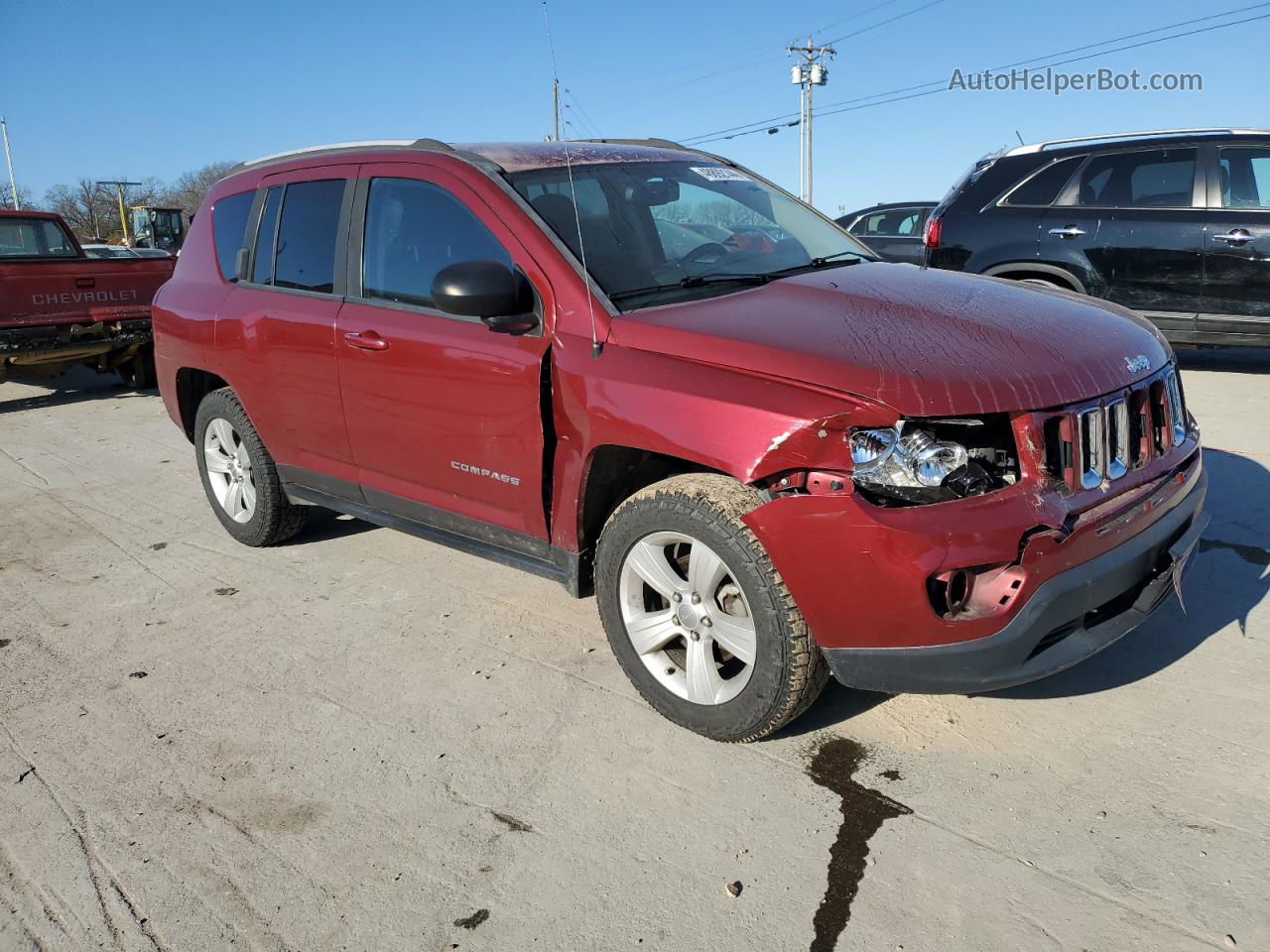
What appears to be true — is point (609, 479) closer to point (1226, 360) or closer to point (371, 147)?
point (371, 147)

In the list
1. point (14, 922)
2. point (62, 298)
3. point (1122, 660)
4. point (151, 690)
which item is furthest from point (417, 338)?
point (62, 298)

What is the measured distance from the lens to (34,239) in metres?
10.6

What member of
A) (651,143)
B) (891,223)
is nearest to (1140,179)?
(651,143)

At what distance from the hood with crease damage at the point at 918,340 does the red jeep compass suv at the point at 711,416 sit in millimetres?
12

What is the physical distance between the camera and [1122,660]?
3.43 meters

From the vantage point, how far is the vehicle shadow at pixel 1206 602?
333cm

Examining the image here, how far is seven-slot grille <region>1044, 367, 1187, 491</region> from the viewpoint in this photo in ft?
8.73

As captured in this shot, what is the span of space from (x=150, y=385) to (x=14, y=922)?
31.3ft

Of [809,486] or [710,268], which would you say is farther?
[710,268]

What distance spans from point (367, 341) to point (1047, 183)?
6334mm

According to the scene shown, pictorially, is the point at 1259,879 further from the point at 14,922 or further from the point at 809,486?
the point at 14,922

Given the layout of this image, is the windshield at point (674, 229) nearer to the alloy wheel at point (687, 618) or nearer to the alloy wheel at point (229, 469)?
the alloy wheel at point (687, 618)

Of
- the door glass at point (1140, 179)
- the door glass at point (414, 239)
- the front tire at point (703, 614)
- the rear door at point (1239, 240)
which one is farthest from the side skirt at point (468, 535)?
the rear door at point (1239, 240)

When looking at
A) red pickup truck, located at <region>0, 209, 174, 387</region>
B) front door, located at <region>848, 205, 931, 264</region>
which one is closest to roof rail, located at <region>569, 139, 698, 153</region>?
red pickup truck, located at <region>0, 209, 174, 387</region>
